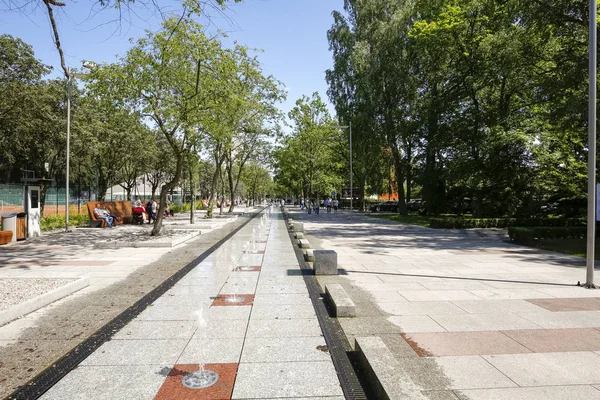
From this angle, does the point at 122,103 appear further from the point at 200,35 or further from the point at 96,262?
the point at 96,262

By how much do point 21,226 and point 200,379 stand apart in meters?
14.7

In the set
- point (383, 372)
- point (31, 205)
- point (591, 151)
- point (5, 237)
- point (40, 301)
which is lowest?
point (40, 301)

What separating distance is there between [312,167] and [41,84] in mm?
27436

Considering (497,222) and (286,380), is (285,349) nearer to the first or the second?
(286,380)

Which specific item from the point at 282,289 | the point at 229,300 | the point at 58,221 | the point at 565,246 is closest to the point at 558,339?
the point at 282,289

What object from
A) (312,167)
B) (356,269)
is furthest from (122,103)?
(312,167)

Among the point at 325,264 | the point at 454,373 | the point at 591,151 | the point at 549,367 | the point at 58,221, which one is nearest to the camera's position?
the point at 454,373

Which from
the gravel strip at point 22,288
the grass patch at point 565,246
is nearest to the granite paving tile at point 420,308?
the gravel strip at point 22,288

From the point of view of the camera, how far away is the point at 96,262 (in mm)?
10430

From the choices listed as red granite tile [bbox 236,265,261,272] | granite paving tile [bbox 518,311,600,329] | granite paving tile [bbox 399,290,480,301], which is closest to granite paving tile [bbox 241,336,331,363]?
granite paving tile [bbox 399,290,480,301]

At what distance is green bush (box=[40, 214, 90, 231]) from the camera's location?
64.4ft

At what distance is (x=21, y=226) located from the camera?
15.0 meters

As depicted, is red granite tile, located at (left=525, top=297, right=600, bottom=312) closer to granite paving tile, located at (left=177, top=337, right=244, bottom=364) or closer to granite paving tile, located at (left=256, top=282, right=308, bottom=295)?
granite paving tile, located at (left=256, top=282, right=308, bottom=295)

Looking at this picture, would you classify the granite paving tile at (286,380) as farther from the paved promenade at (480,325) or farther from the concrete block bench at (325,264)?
the concrete block bench at (325,264)
